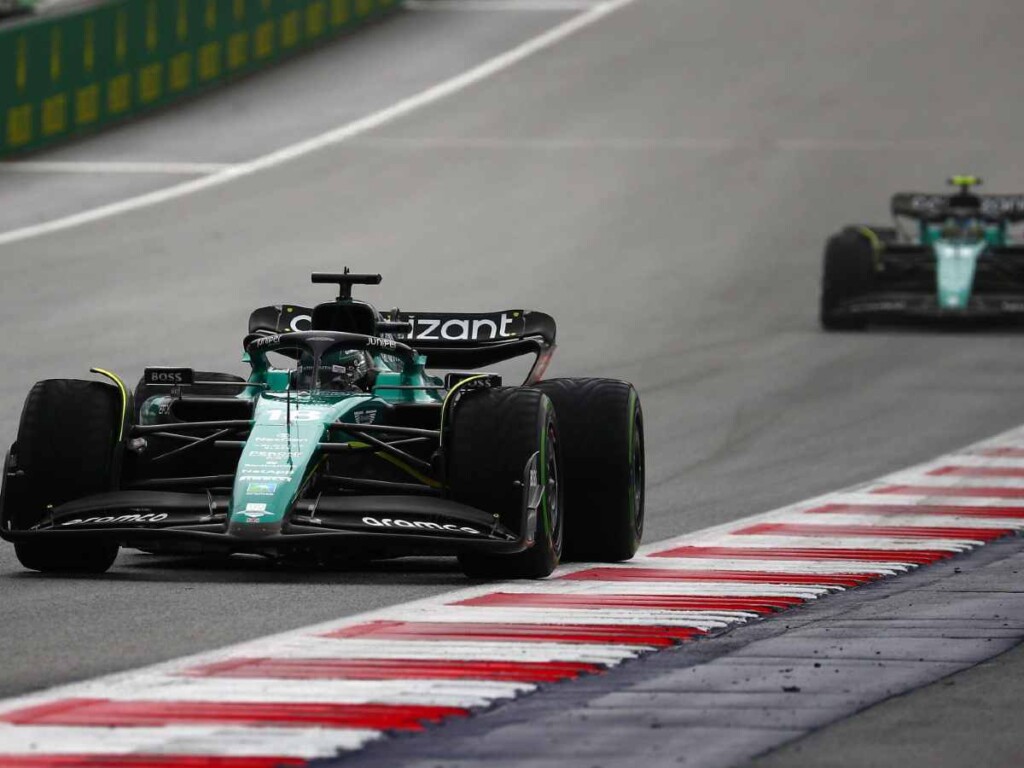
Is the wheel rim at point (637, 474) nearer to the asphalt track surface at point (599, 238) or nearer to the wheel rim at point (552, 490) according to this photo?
the wheel rim at point (552, 490)

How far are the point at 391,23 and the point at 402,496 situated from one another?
115 ft

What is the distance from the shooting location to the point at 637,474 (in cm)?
1123

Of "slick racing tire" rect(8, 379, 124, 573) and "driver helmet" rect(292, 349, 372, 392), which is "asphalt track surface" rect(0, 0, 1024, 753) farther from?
"driver helmet" rect(292, 349, 372, 392)

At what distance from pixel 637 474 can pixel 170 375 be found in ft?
7.70

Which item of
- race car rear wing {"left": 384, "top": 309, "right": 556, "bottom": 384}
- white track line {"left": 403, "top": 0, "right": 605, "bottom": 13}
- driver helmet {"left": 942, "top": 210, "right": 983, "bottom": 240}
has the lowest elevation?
race car rear wing {"left": 384, "top": 309, "right": 556, "bottom": 384}

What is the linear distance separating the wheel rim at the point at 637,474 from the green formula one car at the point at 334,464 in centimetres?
1

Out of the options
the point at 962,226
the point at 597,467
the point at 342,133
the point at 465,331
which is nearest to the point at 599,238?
the point at 962,226

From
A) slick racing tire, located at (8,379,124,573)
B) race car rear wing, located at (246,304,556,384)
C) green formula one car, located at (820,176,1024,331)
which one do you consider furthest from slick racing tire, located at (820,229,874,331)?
slick racing tire, located at (8,379,124,573)

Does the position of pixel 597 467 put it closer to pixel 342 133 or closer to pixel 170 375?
pixel 170 375

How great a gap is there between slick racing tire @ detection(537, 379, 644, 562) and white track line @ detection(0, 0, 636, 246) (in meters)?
17.0

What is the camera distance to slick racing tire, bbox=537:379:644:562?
10781mm

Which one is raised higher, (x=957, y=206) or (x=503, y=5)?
(x=503, y=5)

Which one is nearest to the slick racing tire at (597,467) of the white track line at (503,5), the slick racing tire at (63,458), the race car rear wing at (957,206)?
the slick racing tire at (63,458)

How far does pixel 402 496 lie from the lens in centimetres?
974
